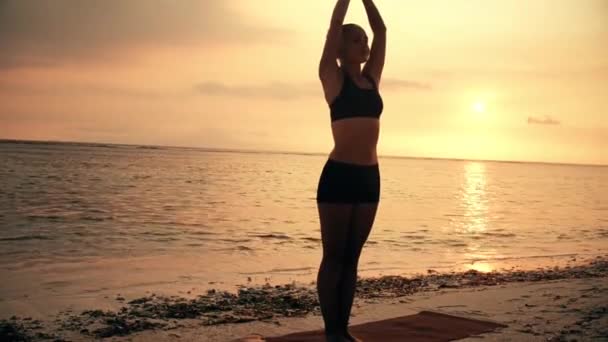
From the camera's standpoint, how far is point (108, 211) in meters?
17.0

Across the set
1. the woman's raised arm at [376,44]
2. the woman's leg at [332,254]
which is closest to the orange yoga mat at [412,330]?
the woman's leg at [332,254]

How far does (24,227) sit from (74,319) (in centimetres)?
870

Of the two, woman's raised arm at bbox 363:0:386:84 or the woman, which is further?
woman's raised arm at bbox 363:0:386:84

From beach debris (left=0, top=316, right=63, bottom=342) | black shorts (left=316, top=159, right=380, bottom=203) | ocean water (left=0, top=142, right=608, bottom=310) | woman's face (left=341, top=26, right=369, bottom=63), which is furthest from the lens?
ocean water (left=0, top=142, right=608, bottom=310)

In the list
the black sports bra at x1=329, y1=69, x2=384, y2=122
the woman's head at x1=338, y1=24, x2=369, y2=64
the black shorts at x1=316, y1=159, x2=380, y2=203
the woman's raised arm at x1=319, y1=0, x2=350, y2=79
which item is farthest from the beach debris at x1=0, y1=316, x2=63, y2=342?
the woman's head at x1=338, y1=24, x2=369, y2=64

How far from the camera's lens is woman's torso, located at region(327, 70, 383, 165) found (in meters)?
3.57

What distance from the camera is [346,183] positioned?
354 cm

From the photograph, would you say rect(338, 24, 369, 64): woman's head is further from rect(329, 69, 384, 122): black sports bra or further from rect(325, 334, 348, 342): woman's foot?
rect(325, 334, 348, 342): woman's foot

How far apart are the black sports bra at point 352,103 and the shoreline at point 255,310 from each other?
229 cm

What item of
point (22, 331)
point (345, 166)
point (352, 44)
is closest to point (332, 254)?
point (345, 166)

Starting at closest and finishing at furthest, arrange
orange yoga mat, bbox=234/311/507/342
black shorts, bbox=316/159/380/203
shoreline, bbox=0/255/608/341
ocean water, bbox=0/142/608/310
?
black shorts, bbox=316/159/380/203 < orange yoga mat, bbox=234/311/507/342 < shoreline, bbox=0/255/608/341 < ocean water, bbox=0/142/608/310

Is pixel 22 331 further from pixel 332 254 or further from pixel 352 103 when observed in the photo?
pixel 352 103

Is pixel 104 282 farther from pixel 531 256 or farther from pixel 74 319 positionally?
pixel 531 256

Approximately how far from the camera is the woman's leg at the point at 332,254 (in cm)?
357
